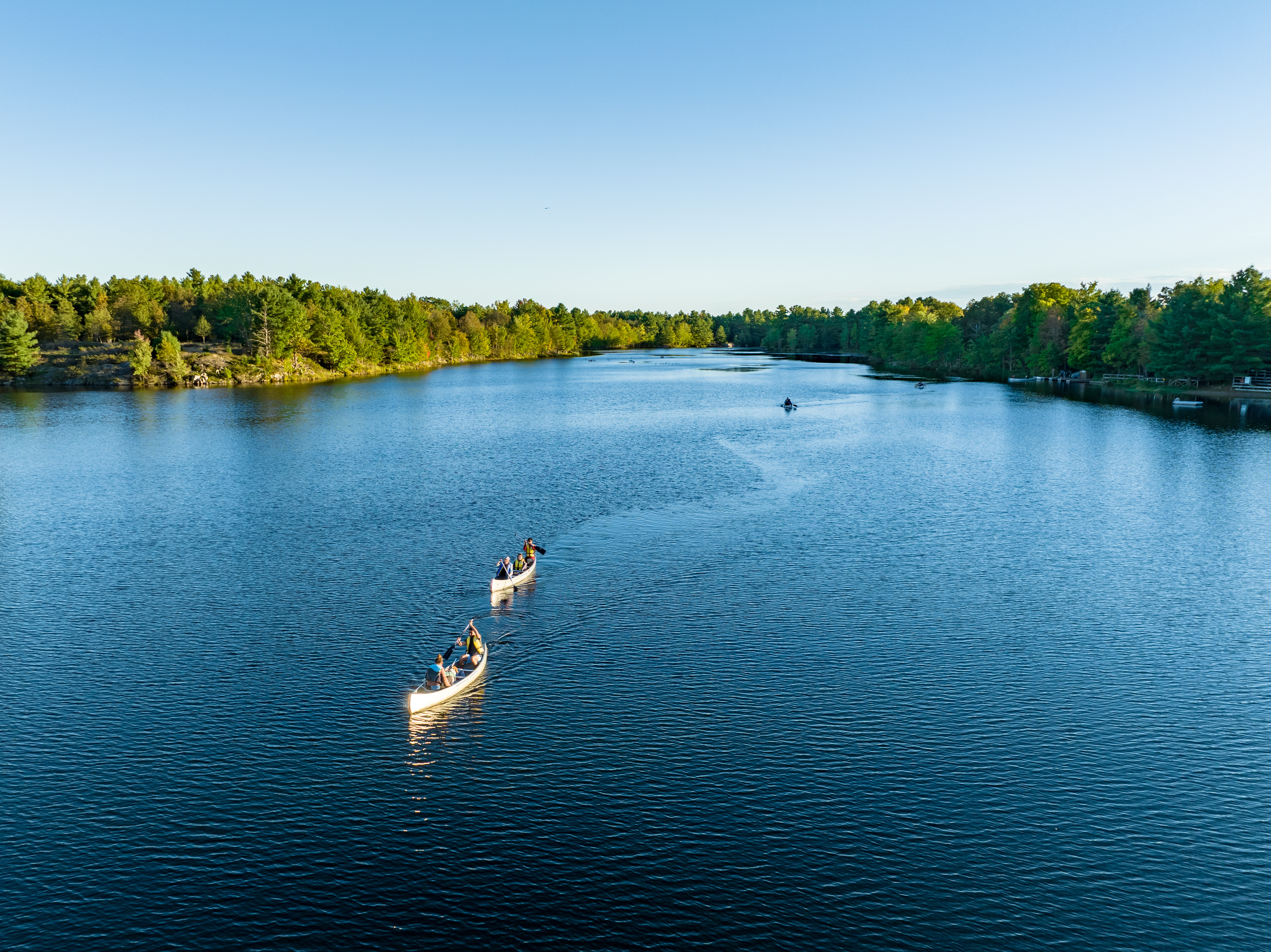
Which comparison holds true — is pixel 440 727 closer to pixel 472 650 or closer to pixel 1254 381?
pixel 472 650

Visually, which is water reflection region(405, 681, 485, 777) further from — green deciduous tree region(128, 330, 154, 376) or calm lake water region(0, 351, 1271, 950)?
green deciduous tree region(128, 330, 154, 376)

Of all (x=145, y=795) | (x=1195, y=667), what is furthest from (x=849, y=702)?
(x=145, y=795)

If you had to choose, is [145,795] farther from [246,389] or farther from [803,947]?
[246,389]

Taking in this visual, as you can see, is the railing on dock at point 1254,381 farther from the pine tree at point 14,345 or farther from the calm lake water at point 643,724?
the pine tree at point 14,345

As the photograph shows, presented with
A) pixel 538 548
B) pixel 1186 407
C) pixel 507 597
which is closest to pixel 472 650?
pixel 507 597

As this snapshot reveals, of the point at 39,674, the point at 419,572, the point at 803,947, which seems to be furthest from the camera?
the point at 419,572

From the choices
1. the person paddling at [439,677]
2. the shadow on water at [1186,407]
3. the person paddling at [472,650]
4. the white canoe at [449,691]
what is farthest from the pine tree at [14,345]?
the shadow on water at [1186,407]
